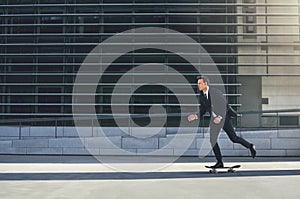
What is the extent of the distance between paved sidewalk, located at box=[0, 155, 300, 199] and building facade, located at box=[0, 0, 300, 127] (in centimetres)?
336

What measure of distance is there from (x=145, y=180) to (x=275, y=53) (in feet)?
23.8

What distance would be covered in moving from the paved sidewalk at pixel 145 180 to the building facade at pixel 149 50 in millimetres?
3365

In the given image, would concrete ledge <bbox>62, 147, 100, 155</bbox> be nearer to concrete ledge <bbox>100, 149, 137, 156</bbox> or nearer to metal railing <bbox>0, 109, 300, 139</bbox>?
concrete ledge <bbox>100, 149, 137, 156</bbox>

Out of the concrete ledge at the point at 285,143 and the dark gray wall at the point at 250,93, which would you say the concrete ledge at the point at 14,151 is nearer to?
the concrete ledge at the point at 285,143

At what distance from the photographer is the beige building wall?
10953 millimetres

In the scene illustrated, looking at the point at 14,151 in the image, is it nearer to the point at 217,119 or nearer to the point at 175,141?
the point at 175,141

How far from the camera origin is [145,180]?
5.62m

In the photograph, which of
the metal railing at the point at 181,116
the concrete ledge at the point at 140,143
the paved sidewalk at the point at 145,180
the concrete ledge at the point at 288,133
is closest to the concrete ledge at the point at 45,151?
the metal railing at the point at 181,116

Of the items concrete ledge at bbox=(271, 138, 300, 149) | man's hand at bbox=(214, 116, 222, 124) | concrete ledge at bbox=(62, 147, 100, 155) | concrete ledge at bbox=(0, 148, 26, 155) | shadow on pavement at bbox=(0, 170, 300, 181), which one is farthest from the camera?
concrete ledge at bbox=(0, 148, 26, 155)

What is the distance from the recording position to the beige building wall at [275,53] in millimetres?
10953

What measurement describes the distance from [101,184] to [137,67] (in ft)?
20.2

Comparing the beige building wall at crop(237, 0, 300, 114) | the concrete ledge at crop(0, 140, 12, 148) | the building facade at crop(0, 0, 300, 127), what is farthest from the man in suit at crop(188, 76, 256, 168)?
the concrete ledge at crop(0, 140, 12, 148)

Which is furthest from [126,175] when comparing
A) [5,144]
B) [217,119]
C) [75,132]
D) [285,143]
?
[285,143]

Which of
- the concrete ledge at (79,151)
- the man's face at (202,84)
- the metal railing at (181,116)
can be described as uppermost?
the man's face at (202,84)
